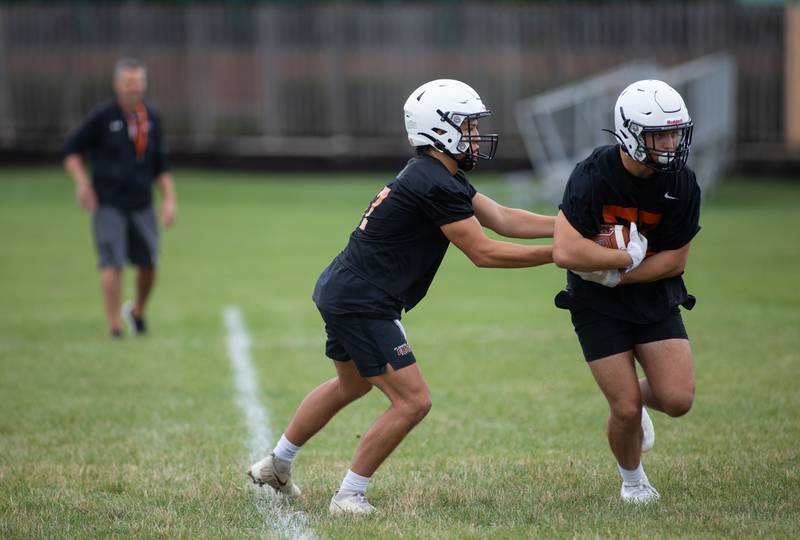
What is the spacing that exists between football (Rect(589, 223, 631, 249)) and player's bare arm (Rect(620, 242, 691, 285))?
0.51ft

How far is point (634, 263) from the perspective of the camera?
5348 mm

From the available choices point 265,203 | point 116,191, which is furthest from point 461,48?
point 116,191

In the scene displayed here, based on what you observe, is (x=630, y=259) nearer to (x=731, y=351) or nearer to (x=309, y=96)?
(x=731, y=351)

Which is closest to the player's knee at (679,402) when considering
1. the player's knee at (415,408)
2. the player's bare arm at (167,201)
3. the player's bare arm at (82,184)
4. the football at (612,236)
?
the football at (612,236)

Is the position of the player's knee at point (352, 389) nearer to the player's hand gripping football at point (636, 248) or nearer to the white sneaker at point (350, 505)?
the white sneaker at point (350, 505)

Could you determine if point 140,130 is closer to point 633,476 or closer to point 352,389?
point 352,389

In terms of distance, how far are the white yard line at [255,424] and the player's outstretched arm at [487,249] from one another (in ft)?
4.94

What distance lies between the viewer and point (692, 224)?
557cm

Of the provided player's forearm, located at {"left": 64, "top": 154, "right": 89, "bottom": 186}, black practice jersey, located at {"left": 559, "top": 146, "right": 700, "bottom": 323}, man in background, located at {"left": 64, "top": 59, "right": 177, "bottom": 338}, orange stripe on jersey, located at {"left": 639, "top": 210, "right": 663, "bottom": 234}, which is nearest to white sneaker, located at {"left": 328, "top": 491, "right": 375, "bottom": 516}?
black practice jersey, located at {"left": 559, "top": 146, "right": 700, "bottom": 323}

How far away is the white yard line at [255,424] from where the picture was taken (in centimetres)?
537

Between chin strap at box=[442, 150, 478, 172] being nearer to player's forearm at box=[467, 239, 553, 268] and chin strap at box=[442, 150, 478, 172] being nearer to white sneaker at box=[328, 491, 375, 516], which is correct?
player's forearm at box=[467, 239, 553, 268]

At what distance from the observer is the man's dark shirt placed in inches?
425

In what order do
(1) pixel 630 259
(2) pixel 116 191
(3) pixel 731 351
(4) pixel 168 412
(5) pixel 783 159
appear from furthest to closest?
(5) pixel 783 159 → (2) pixel 116 191 → (3) pixel 731 351 → (4) pixel 168 412 → (1) pixel 630 259

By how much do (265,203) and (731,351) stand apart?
13461mm
